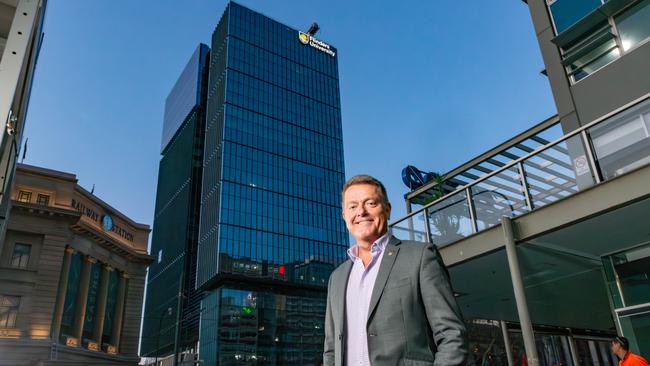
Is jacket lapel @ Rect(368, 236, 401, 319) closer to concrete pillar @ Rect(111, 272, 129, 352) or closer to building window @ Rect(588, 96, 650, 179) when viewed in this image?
building window @ Rect(588, 96, 650, 179)

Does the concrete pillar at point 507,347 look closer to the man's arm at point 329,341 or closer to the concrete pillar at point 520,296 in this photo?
the concrete pillar at point 520,296

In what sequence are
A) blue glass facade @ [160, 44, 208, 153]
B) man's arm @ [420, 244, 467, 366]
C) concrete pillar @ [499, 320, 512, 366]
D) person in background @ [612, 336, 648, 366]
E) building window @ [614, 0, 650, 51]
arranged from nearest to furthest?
1. man's arm @ [420, 244, 467, 366]
2. person in background @ [612, 336, 648, 366]
3. concrete pillar @ [499, 320, 512, 366]
4. building window @ [614, 0, 650, 51]
5. blue glass facade @ [160, 44, 208, 153]

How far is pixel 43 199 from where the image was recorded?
44.2 metres

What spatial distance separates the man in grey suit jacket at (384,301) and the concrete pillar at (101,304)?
178ft

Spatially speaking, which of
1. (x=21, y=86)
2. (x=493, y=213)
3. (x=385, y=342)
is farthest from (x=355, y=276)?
(x=493, y=213)

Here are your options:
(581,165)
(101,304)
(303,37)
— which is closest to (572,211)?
(581,165)

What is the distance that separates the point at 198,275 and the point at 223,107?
3355 centimetres

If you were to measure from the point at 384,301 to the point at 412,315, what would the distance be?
0.14 metres

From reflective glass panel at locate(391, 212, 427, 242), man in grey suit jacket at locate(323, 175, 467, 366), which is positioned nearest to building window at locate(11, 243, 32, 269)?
reflective glass panel at locate(391, 212, 427, 242)

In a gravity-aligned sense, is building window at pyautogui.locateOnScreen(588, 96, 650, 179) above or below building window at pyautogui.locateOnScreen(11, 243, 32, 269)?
below

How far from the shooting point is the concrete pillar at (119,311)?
51906mm

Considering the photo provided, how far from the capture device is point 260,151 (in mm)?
92875

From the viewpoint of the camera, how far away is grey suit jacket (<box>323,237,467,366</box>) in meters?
2.03

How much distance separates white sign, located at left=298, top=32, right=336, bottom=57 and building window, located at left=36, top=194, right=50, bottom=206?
258 feet
